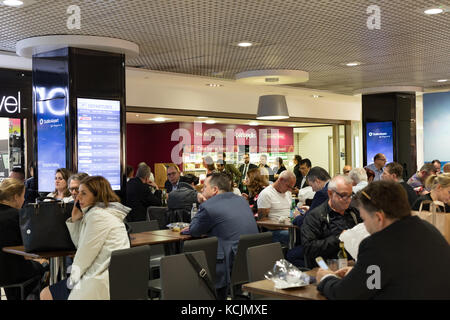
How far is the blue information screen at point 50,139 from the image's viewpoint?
25.2 feet

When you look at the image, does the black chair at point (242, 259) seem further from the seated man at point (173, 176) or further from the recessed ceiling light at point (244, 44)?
the seated man at point (173, 176)

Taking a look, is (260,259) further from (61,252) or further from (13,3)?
(13,3)

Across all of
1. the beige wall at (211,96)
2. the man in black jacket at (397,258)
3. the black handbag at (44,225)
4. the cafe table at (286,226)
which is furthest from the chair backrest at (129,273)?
the beige wall at (211,96)

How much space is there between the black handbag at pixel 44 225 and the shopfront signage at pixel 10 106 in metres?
4.91

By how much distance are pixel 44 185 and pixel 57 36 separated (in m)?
2.03

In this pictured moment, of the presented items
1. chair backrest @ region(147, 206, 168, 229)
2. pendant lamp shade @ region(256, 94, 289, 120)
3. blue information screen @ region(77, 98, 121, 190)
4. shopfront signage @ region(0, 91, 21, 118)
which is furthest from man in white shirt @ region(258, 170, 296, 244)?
pendant lamp shade @ region(256, 94, 289, 120)

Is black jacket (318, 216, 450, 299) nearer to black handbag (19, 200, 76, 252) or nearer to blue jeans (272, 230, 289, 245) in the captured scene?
black handbag (19, 200, 76, 252)

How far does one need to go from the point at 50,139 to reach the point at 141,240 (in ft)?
9.58

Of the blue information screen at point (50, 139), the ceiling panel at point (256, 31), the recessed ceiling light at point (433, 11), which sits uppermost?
the recessed ceiling light at point (433, 11)

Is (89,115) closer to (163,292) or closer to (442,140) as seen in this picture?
(163,292)

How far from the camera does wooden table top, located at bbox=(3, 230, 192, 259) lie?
477 cm

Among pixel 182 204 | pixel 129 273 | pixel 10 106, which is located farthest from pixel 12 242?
pixel 10 106

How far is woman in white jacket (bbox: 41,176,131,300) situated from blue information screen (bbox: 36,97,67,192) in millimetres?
3607

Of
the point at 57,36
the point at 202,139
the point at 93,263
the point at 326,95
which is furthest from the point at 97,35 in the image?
the point at 202,139
